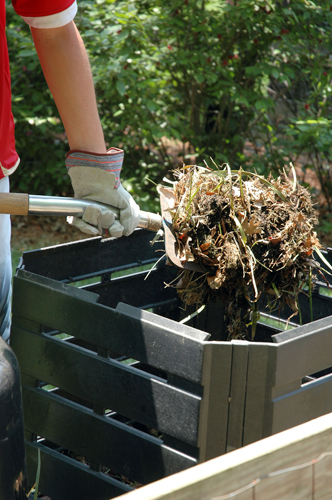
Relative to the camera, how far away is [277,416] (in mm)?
1200

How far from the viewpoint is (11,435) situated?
942mm

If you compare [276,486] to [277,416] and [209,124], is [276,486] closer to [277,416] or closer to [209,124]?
[277,416]

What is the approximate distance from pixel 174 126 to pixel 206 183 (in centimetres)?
305

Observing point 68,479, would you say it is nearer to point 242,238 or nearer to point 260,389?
point 260,389

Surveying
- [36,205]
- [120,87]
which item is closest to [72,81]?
[36,205]

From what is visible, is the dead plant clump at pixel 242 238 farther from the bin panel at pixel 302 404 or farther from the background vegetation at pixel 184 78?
the background vegetation at pixel 184 78

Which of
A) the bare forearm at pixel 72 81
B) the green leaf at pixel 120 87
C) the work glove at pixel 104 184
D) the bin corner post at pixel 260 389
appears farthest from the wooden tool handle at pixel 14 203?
the green leaf at pixel 120 87

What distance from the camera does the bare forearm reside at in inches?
59.8

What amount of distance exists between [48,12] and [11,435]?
111 centimetres

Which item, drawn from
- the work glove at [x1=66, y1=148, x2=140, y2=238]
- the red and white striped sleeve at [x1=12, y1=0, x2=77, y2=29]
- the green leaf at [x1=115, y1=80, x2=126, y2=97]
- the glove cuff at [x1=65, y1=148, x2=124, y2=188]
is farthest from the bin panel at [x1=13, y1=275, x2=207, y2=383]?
the green leaf at [x1=115, y1=80, x2=126, y2=97]

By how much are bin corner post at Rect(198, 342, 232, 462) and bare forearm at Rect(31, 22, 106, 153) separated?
0.73 m

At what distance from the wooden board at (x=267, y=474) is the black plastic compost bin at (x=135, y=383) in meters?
0.31

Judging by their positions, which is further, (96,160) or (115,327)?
(96,160)

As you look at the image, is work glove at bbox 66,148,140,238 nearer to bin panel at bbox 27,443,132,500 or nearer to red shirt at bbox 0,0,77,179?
red shirt at bbox 0,0,77,179
